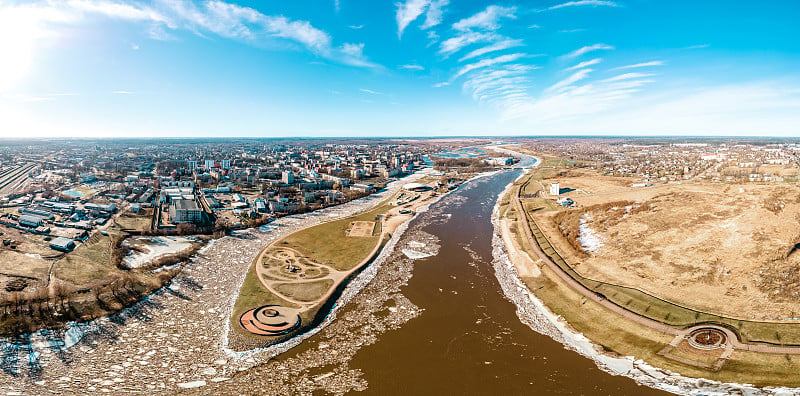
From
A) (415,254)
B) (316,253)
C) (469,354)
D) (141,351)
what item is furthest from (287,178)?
(469,354)

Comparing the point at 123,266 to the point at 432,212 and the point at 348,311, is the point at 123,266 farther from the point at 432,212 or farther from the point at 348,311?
the point at 432,212

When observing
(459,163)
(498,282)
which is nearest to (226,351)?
(498,282)

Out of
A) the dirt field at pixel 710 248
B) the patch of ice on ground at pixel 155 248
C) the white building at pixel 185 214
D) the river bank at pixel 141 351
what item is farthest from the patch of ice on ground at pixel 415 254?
the white building at pixel 185 214

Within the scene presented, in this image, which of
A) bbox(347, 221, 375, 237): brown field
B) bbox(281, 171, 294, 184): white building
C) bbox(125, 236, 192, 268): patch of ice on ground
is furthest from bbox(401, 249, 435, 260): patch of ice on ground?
bbox(281, 171, 294, 184): white building

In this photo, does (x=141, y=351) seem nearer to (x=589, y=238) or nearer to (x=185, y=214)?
(x=185, y=214)

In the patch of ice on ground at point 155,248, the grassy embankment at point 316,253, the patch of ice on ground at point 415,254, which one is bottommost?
the patch of ice on ground at point 415,254

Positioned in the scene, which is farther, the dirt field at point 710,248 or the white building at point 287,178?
the white building at point 287,178

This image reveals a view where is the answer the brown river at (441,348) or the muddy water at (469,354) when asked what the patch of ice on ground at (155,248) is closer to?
the brown river at (441,348)
